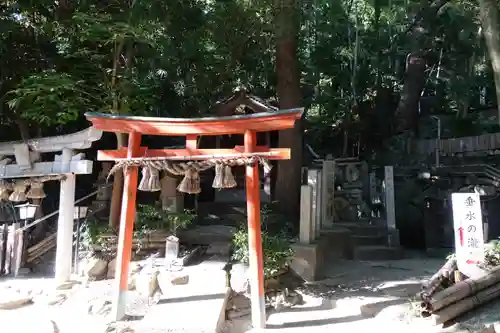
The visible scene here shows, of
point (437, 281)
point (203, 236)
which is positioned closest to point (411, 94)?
point (203, 236)

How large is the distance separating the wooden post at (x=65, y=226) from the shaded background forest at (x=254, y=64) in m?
1.33

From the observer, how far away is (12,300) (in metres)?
7.60

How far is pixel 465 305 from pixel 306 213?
3394 mm

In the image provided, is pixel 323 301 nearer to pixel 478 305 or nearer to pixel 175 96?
pixel 478 305

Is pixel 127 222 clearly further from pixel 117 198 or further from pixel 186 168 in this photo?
pixel 117 198

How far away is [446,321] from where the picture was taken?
5.98 m

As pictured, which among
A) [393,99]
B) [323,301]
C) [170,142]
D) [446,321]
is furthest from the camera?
[393,99]

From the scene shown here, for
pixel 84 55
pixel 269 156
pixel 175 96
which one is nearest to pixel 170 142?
pixel 175 96

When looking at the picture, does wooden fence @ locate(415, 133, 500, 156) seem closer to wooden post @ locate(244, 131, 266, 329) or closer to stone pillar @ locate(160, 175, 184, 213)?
stone pillar @ locate(160, 175, 184, 213)

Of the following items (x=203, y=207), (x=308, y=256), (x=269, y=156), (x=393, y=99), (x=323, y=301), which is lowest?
(x=323, y=301)

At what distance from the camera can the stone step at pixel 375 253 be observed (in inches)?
425

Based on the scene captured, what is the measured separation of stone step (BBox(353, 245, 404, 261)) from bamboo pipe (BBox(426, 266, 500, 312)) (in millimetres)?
4307

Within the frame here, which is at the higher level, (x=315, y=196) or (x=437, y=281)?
(x=315, y=196)

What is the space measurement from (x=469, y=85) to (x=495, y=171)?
876 cm
